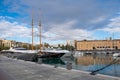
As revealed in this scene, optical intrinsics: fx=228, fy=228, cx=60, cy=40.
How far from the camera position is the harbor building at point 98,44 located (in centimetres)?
16350

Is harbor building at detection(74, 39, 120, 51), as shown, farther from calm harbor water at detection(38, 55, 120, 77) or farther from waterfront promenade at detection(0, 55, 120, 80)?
waterfront promenade at detection(0, 55, 120, 80)

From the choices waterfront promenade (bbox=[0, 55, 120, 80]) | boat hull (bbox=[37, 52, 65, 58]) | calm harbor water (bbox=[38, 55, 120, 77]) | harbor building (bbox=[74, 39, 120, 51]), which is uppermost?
harbor building (bbox=[74, 39, 120, 51])

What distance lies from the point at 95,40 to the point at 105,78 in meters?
161

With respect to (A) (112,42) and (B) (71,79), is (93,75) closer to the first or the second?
(B) (71,79)

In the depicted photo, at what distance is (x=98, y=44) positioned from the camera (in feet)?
565

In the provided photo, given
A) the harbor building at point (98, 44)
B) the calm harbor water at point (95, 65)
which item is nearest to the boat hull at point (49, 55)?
the calm harbor water at point (95, 65)

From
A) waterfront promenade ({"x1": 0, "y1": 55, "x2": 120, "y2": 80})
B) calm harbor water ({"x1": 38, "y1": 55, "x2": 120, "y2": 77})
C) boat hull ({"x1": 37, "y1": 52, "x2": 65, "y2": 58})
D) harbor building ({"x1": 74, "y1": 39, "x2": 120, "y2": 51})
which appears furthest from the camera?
harbor building ({"x1": 74, "y1": 39, "x2": 120, "y2": 51})

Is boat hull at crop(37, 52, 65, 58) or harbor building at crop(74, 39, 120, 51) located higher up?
harbor building at crop(74, 39, 120, 51)

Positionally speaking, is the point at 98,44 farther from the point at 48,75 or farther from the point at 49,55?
the point at 48,75

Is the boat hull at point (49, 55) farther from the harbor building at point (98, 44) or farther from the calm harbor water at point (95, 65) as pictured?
the harbor building at point (98, 44)

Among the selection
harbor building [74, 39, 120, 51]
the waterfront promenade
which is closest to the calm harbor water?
the waterfront promenade

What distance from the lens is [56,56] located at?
259ft

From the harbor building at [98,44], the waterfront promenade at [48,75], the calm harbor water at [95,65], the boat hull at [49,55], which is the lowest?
the calm harbor water at [95,65]

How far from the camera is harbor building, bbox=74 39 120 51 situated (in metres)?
164
